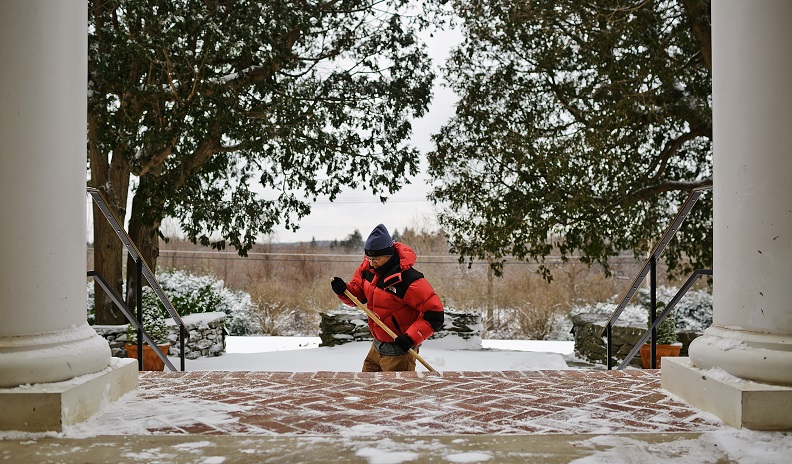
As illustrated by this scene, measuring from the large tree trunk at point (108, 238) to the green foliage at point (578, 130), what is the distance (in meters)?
5.00

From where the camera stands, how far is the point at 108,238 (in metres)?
10.5

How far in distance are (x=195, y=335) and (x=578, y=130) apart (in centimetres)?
676

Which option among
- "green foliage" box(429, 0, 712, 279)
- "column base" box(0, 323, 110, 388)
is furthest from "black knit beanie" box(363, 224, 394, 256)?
"green foliage" box(429, 0, 712, 279)

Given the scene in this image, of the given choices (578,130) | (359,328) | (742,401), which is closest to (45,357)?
(742,401)

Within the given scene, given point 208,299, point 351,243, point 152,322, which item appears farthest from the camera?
point 351,243

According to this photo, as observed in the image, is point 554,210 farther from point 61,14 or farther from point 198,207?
point 61,14

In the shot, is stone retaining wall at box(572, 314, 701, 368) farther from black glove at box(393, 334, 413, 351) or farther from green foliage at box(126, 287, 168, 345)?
green foliage at box(126, 287, 168, 345)

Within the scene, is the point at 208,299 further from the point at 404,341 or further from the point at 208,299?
the point at 404,341

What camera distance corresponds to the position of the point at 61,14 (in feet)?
9.18

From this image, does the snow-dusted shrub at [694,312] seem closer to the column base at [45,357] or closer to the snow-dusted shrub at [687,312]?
the snow-dusted shrub at [687,312]

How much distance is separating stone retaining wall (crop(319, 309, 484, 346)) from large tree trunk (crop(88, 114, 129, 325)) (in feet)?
11.2

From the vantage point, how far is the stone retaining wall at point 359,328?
1163 cm

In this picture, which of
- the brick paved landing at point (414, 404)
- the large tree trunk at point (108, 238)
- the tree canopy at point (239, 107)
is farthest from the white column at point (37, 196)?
the large tree trunk at point (108, 238)

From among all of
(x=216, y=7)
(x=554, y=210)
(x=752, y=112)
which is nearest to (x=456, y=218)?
(x=554, y=210)
